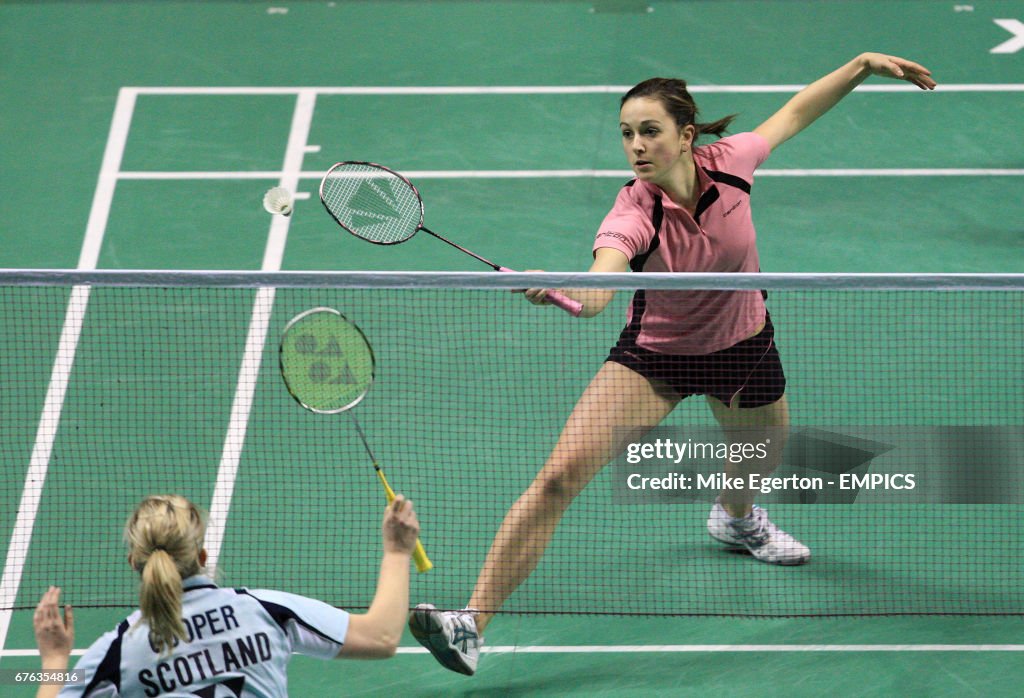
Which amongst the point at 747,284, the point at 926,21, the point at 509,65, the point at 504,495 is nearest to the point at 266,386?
the point at 504,495

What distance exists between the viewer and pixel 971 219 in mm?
9273

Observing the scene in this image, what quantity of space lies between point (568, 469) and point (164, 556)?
2.10m

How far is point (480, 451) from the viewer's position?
7359 millimetres

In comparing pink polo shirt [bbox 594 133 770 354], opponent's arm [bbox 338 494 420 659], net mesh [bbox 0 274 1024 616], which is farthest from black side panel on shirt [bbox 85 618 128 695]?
pink polo shirt [bbox 594 133 770 354]

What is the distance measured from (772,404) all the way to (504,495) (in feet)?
4.75

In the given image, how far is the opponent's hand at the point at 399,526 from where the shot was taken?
14.8ft

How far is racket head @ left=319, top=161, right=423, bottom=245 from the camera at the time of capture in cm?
623

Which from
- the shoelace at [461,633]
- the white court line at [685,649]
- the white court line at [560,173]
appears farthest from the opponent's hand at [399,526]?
the white court line at [560,173]

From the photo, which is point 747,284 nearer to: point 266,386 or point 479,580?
point 479,580

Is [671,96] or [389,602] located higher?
[671,96]

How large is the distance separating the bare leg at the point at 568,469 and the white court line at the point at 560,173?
4.12m

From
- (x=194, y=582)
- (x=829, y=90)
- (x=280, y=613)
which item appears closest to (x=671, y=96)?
(x=829, y=90)

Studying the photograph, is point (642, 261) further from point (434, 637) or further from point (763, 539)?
point (434, 637)

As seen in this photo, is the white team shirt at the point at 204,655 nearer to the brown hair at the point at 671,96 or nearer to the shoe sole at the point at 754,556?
the brown hair at the point at 671,96
